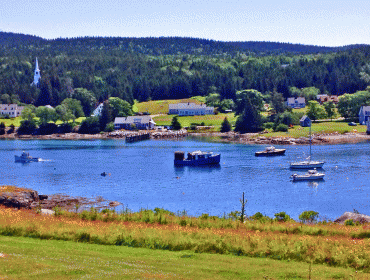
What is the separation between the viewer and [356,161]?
94.8 meters

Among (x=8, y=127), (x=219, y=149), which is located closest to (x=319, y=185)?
(x=219, y=149)

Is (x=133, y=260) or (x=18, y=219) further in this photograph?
(x=18, y=219)

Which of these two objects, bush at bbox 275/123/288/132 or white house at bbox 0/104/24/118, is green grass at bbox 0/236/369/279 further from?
white house at bbox 0/104/24/118

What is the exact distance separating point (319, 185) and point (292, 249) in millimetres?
54152

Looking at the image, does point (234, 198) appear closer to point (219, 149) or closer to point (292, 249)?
point (292, 249)

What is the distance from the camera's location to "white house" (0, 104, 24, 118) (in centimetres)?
19438

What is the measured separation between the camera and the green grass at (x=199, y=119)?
569 ft

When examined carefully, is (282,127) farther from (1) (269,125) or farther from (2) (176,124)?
→ (2) (176,124)

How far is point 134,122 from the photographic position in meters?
177

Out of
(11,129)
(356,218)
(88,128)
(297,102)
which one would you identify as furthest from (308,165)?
(11,129)

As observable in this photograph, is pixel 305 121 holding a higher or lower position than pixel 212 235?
higher

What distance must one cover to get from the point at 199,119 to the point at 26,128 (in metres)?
59.2

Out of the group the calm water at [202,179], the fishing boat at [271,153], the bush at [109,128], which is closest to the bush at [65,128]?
the bush at [109,128]

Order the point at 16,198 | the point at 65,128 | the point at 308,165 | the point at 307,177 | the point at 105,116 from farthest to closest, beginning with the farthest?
1. the point at 105,116
2. the point at 65,128
3. the point at 308,165
4. the point at 307,177
5. the point at 16,198
